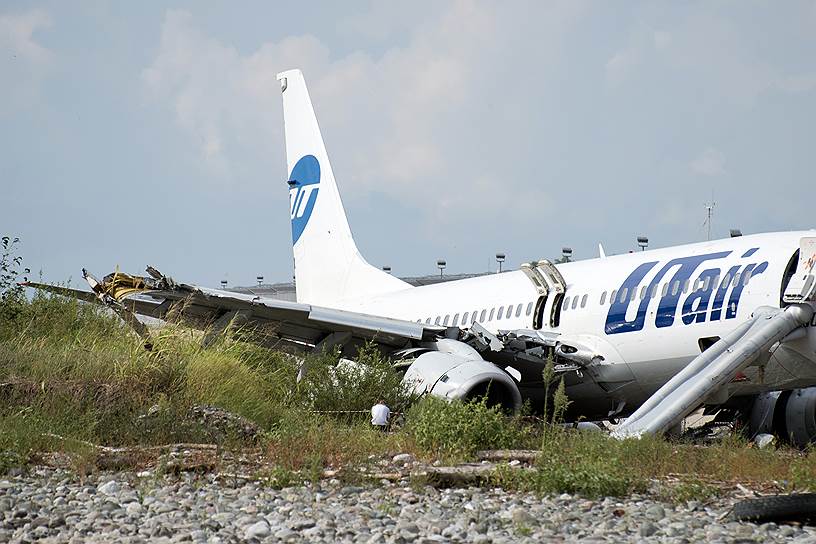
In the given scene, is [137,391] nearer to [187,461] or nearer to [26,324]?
[187,461]

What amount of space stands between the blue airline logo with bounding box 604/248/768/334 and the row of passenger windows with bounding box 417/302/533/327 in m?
1.90

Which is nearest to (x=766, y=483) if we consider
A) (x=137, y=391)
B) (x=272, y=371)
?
(x=137, y=391)

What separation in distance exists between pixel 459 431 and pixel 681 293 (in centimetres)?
482

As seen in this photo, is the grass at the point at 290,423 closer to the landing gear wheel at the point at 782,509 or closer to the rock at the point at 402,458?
the rock at the point at 402,458

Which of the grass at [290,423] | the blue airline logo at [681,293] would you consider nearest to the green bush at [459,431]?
the grass at [290,423]

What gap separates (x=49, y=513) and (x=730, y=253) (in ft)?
31.7

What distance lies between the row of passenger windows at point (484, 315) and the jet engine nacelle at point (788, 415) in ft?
11.6

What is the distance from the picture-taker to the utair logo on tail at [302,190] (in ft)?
78.8

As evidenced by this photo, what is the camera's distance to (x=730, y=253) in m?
14.7

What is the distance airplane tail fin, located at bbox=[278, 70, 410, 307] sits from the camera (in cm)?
2305

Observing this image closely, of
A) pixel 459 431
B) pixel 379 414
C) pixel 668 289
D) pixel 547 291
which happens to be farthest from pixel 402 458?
pixel 547 291

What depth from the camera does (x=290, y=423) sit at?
1255cm

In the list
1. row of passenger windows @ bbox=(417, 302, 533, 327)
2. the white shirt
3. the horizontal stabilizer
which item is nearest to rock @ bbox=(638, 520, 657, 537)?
the horizontal stabilizer

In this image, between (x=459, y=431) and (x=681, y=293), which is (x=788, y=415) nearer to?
(x=681, y=293)
